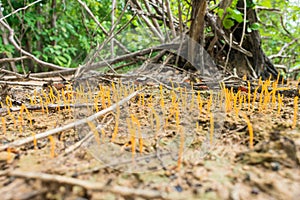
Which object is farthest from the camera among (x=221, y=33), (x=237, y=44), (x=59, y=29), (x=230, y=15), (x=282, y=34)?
(x=59, y=29)

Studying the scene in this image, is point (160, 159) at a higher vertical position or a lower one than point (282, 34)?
lower

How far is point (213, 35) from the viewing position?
7.11 ft

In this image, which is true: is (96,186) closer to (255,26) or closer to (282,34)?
(255,26)

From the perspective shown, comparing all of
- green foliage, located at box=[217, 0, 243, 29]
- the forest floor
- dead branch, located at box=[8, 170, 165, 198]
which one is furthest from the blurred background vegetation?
dead branch, located at box=[8, 170, 165, 198]

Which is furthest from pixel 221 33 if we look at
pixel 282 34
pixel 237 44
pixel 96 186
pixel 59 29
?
pixel 59 29

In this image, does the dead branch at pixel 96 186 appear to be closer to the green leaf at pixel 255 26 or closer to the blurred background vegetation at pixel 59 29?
the green leaf at pixel 255 26

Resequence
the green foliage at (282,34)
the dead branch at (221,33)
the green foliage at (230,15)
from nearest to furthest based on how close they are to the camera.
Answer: the green foliage at (230,15)
the dead branch at (221,33)
the green foliage at (282,34)

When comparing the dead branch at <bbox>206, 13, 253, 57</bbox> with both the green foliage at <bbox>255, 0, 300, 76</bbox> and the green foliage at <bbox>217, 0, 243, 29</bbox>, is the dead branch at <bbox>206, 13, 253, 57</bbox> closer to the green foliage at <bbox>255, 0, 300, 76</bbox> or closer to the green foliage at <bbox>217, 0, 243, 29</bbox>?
the green foliage at <bbox>217, 0, 243, 29</bbox>

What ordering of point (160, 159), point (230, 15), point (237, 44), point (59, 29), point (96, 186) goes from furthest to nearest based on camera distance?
point (59, 29) → point (237, 44) → point (230, 15) → point (160, 159) → point (96, 186)

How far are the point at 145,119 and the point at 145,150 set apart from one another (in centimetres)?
31

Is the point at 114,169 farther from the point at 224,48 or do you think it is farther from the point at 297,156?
the point at 224,48

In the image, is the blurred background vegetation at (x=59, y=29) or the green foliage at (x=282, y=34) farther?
the blurred background vegetation at (x=59, y=29)

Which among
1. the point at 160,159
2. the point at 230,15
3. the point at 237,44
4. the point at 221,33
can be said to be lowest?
the point at 160,159

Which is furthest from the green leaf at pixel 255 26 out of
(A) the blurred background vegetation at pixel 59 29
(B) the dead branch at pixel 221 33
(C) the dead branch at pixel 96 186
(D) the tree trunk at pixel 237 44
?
(C) the dead branch at pixel 96 186
